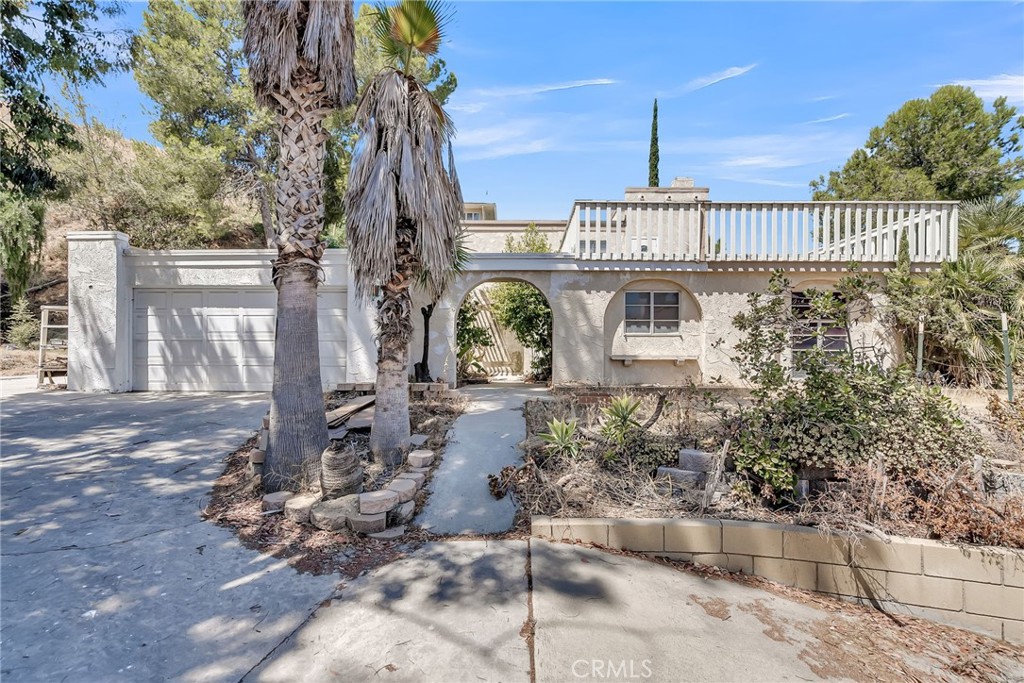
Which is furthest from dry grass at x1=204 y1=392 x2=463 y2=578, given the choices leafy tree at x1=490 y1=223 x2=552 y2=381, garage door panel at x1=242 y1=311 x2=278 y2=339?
leafy tree at x1=490 y1=223 x2=552 y2=381

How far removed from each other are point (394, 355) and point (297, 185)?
2.11 metres

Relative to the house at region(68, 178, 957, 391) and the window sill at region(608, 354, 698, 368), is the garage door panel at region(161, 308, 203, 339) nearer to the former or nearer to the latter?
the house at region(68, 178, 957, 391)

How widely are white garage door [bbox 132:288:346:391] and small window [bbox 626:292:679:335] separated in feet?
26.2

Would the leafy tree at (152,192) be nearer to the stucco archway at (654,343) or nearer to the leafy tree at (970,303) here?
the stucco archway at (654,343)

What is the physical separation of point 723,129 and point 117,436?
1260 centimetres

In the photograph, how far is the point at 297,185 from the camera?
4785mm

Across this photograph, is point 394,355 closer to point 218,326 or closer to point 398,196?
point 398,196

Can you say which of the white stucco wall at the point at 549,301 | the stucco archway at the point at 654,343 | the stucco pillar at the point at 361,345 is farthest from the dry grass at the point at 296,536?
the stucco archway at the point at 654,343

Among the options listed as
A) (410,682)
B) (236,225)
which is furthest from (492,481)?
(236,225)

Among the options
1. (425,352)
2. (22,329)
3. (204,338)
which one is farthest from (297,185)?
(22,329)

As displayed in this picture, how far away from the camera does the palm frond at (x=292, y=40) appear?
179 inches

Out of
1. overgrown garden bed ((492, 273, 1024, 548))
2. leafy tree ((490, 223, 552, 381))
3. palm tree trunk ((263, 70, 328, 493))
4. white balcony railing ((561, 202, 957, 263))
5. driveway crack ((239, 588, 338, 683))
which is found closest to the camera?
driveway crack ((239, 588, 338, 683))

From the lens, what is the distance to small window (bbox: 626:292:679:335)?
33.2ft

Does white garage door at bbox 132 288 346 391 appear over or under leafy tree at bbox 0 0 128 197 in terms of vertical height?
under
